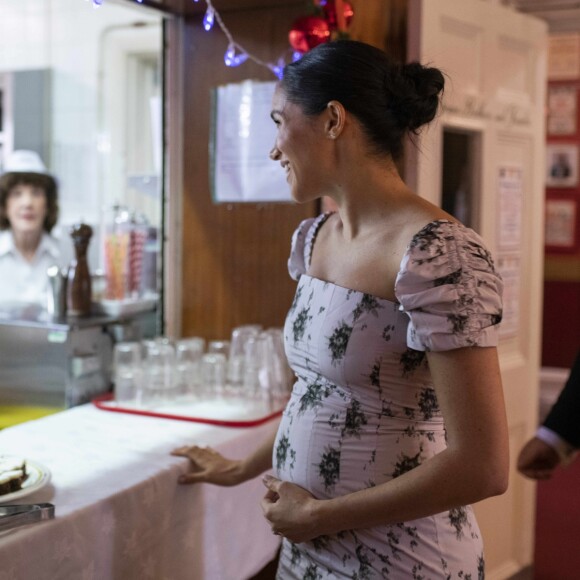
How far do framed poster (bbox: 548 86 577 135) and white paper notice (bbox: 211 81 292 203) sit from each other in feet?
13.0

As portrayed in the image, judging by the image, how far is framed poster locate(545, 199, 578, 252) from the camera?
19.7 ft

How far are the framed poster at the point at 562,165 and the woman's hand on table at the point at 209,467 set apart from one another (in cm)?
483

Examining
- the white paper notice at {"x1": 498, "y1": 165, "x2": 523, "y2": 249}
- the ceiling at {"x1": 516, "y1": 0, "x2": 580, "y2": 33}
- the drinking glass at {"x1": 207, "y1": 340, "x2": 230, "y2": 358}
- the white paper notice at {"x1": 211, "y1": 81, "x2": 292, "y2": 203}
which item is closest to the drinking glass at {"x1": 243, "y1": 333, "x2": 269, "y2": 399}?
the drinking glass at {"x1": 207, "y1": 340, "x2": 230, "y2": 358}

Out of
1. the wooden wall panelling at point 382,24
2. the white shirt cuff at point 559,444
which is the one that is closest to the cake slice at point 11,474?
the white shirt cuff at point 559,444

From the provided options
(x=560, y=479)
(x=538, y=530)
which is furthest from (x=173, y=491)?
(x=560, y=479)

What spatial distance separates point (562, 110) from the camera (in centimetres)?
597

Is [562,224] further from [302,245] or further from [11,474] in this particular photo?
[11,474]

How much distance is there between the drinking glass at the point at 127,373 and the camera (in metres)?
2.29

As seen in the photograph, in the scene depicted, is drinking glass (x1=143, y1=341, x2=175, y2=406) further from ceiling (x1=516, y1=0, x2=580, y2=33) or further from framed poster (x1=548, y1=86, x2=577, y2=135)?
framed poster (x1=548, y1=86, x2=577, y2=135)

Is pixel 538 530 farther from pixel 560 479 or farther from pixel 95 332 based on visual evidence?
pixel 95 332

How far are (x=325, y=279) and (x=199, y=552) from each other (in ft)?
2.55

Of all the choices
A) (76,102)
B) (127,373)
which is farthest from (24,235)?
(127,373)

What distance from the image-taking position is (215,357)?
2.38 meters

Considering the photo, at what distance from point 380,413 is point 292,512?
0.20 metres
